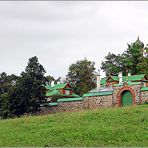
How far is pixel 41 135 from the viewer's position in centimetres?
1848

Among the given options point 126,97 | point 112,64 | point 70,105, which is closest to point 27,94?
point 70,105

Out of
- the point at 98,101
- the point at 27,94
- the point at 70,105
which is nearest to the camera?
the point at 27,94

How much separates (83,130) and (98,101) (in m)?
15.0

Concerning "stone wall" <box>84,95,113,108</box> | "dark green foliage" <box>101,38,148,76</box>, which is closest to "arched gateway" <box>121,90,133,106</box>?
"stone wall" <box>84,95,113,108</box>

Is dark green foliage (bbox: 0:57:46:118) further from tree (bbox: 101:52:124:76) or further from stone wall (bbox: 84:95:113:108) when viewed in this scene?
tree (bbox: 101:52:124:76)

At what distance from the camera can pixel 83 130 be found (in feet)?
60.9

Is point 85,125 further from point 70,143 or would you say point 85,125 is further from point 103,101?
point 103,101

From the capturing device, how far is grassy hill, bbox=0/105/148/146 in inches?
656

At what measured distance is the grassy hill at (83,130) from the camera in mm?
16672

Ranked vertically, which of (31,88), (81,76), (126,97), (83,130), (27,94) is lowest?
(83,130)

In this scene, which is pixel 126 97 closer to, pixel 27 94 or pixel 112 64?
pixel 27 94

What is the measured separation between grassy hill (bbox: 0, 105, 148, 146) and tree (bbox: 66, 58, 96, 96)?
28829 mm

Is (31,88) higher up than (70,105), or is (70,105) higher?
(31,88)

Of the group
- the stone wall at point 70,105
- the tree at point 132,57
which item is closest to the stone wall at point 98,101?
the stone wall at point 70,105
